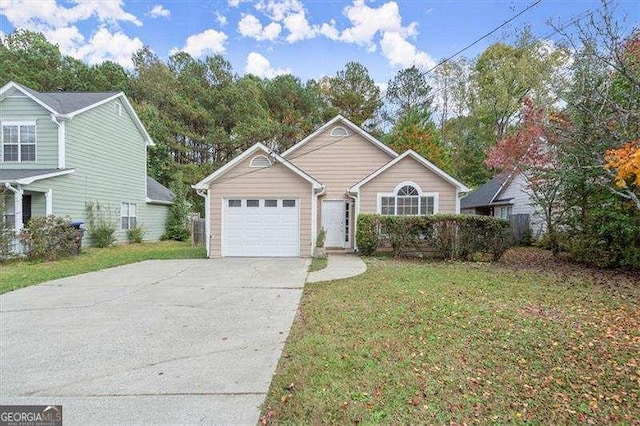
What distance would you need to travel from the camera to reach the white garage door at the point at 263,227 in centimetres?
1283

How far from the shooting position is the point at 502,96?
25.7 meters

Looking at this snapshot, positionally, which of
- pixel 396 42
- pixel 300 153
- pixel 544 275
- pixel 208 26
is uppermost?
pixel 208 26

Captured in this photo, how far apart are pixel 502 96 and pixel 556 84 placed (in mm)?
15810

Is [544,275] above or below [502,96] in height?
below

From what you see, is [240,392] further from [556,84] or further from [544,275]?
[556,84]

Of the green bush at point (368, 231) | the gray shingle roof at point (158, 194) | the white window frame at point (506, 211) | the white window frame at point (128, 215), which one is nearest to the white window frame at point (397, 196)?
the green bush at point (368, 231)

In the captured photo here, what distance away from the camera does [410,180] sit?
13297 millimetres

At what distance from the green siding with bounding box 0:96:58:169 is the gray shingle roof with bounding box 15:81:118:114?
377 millimetres

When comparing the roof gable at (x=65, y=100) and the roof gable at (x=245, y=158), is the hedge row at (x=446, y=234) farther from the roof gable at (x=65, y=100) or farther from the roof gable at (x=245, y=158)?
the roof gable at (x=65, y=100)

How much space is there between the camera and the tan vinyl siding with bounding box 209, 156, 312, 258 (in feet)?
41.6

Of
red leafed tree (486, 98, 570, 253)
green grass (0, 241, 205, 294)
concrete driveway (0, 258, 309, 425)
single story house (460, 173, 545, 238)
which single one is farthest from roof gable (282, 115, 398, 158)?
concrete driveway (0, 258, 309, 425)

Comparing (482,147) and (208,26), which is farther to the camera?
(482,147)

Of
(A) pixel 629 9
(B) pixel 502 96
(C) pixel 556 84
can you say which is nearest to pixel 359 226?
(C) pixel 556 84

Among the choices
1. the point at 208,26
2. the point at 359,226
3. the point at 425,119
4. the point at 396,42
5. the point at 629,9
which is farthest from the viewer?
the point at 425,119
